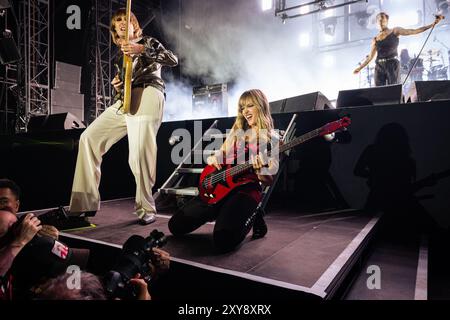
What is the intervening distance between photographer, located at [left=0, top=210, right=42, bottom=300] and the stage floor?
86 cm

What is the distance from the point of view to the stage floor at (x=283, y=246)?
5.70 ft

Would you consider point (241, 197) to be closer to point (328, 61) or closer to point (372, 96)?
point (372, 96)

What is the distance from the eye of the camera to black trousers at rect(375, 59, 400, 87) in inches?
250

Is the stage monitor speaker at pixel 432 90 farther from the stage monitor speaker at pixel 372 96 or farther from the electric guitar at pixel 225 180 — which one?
the electric guitar at pixel 225 180

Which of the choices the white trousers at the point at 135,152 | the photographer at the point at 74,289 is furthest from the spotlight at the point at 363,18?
the photographer at the point at 74,289

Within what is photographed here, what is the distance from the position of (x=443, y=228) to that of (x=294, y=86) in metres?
15.4

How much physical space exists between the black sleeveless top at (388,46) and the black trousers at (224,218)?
574cm

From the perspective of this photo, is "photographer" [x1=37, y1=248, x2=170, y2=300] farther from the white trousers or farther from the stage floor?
the white trousers

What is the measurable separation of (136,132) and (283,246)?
188 cm

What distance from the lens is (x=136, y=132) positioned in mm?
3020

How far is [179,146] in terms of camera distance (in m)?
5.25

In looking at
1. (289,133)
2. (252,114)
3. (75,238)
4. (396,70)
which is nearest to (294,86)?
(396,70)

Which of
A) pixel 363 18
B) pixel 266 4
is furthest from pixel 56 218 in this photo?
pixel 363 18
